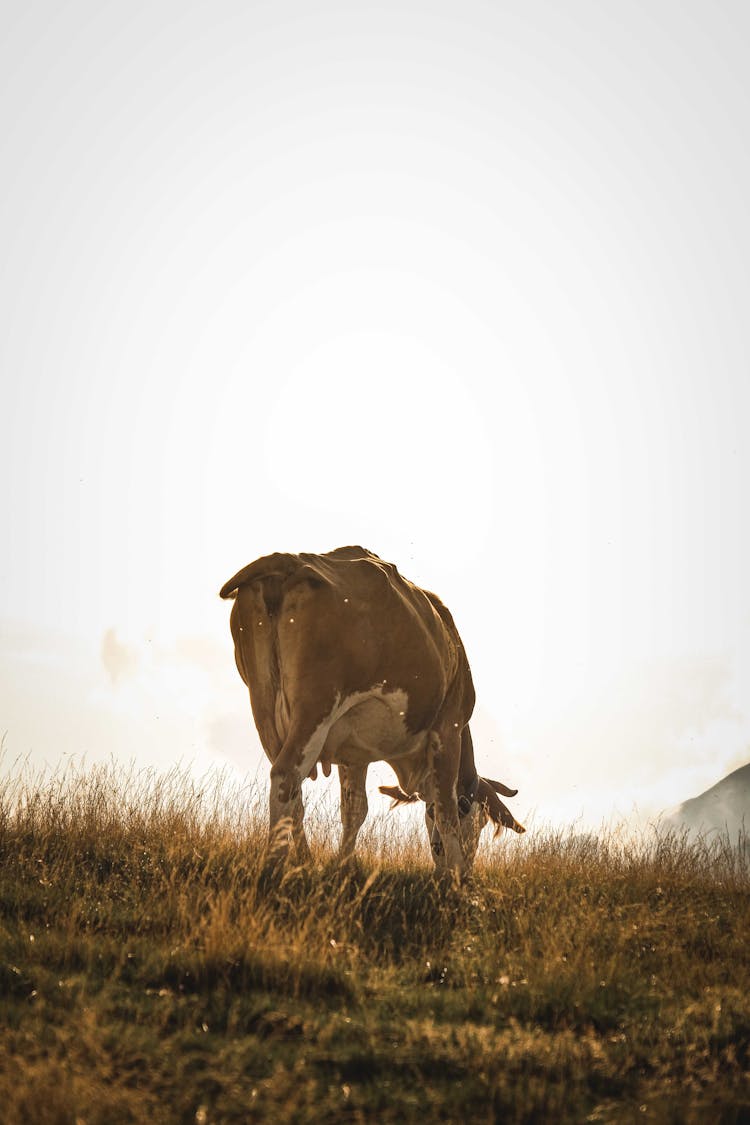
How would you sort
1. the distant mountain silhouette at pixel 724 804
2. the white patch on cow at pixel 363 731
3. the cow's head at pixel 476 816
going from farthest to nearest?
the distant mountain silhouette at pixel 724 804, the cow's head at pixel 476 816, the white patch on cow at pixel 363 731

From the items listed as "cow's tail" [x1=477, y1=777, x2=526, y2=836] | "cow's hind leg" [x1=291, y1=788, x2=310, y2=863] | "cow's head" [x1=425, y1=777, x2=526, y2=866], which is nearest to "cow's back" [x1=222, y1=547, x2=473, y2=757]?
"cow's hind leg" [x1=291, y1=788, x2=310, y2=863]

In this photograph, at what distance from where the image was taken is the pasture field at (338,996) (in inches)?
179

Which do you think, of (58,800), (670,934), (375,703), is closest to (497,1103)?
(670,934)

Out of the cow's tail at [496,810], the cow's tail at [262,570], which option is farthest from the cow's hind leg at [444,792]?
the cow's tail at [262,570]

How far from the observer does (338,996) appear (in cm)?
593

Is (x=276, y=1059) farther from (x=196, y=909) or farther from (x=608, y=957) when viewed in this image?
(x=608, y=957)

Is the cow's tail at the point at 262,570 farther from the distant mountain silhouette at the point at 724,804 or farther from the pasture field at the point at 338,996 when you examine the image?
the distant mountain silhouette at the point at 724,804

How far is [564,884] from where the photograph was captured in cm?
1062

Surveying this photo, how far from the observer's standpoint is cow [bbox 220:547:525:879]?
9.29 meters

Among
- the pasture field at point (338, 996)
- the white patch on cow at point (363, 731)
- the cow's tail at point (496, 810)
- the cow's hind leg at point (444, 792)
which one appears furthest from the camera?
the cow's tail at point (496, 810)

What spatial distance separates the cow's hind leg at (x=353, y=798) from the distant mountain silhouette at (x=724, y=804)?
38.2 metres

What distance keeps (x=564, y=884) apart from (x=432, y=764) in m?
1.74

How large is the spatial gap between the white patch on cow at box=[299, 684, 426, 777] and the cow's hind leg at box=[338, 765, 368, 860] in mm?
536

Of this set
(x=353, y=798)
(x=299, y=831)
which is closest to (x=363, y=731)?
(x=299, y=831)
